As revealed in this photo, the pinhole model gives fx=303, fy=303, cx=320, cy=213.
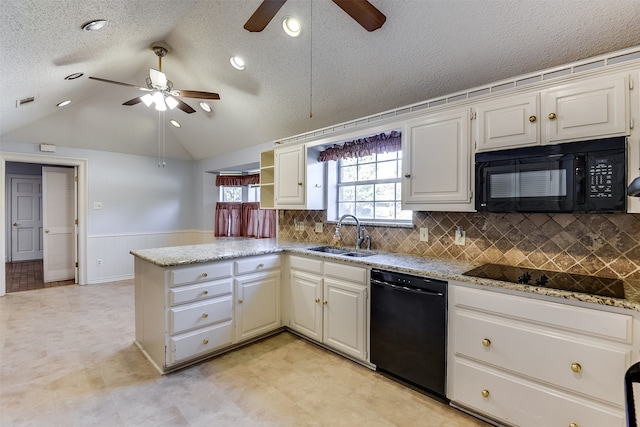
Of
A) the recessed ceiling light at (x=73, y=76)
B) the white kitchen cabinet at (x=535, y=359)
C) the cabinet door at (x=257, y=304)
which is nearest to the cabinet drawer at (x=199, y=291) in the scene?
the cabinet door at (x=257, y=304)

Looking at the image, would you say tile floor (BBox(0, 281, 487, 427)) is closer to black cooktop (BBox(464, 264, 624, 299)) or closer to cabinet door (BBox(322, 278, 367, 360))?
cabinet door (BBox(322, 278, 367, 360))

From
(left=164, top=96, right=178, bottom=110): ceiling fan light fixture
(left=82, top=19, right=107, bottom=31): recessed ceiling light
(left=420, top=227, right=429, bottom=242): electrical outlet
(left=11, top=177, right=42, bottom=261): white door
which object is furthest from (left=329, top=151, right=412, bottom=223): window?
(left=11, top=177, right=42, bottom=261): white door

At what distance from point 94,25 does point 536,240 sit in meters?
3.43

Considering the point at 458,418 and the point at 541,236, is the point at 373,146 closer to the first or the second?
the point at 541,236

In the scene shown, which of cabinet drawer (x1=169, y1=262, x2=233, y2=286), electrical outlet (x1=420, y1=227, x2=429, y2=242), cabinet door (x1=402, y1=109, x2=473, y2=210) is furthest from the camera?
electrical outlet (x1=420, y1=227, x2=429, y2=242)

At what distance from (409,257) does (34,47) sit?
315 cm

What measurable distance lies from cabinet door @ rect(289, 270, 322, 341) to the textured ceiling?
1761mm

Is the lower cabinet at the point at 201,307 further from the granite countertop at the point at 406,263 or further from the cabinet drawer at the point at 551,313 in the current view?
the cabinet drawer at the point at 551,313

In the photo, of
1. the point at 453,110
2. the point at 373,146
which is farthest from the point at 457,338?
the point at 373,146

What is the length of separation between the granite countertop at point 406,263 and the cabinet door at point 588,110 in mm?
874

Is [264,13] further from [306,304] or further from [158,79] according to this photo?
[306,304]

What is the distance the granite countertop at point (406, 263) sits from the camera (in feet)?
4.90

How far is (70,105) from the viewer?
4227 mm

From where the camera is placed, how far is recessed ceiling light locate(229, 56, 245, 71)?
307 centimetres
